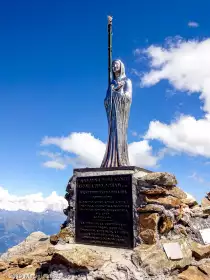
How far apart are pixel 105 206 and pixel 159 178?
1781 millimetres

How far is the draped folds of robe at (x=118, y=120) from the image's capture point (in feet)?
36.2

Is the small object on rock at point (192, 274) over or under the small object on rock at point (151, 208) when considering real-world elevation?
under

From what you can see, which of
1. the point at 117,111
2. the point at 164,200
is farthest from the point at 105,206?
the point at 117,111

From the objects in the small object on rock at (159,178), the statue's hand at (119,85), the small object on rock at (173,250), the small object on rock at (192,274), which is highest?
the statue's hand at (119,85)

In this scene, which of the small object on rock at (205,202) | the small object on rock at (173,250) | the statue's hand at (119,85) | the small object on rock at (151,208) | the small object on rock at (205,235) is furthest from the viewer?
the small object on rock at (205,202)

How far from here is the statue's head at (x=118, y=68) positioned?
11.4 meters

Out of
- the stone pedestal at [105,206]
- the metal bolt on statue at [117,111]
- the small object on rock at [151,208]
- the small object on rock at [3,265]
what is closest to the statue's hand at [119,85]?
the metal bolt on statue at [117,111]

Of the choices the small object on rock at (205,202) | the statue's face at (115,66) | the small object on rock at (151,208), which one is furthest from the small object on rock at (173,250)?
the statue's face at (115,66)

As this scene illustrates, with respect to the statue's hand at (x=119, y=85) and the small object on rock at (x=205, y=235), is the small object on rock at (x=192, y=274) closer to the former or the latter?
the small object on rock at (x=205, y=235)

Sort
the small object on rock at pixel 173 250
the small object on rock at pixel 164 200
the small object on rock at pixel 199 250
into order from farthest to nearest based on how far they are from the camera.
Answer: the small object on rock at pixel 199 250 → the small object on rock at pixel 164 200 → the small object on rock at pixel 173 250

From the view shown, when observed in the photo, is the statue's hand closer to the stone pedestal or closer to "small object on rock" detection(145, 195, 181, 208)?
the stone pedestal

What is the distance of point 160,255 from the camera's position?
25.7 feet

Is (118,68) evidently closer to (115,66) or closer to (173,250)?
(115,66)

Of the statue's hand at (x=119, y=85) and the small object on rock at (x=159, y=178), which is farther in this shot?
the statue's hand at (x=119, y=85)
